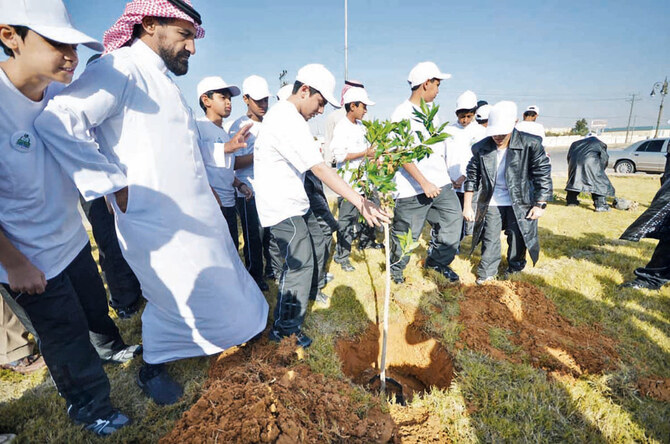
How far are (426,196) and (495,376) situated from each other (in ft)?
6.05

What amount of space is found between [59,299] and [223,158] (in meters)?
1.27

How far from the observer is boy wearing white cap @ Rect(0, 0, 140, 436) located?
1.29 metres

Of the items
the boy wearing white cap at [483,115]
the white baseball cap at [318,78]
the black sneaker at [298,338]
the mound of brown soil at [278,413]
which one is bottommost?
the black sneaker at [298,338]

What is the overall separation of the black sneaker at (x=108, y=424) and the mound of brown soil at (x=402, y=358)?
1.53 meters

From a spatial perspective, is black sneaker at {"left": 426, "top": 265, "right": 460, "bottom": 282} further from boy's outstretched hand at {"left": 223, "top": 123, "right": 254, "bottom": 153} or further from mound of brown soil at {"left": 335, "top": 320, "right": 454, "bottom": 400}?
boy's outstretched hand at {"left": 223, "top": 123, "right": 254, "bottom": 153}

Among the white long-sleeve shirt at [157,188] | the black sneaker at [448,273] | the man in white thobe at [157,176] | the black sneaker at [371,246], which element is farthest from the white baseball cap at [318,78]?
the black sneaker at [371,246]

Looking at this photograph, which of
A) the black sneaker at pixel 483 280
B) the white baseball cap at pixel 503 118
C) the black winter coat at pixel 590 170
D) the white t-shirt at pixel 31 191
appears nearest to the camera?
the white t-shirt at pixel 31 191

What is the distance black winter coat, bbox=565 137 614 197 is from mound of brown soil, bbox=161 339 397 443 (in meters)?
7.62

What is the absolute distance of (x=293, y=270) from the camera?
2479 millimetres

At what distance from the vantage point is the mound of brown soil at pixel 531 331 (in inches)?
95.8

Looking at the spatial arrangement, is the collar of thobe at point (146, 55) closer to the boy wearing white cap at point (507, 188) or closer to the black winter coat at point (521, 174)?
the boy wearing white cap at point (507, 188)

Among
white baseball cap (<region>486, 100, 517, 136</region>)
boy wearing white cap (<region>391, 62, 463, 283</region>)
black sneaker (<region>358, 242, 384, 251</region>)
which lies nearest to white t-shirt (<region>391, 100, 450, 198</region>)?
boy wearing white cap (<region>391, 62, 463, 283</region>)

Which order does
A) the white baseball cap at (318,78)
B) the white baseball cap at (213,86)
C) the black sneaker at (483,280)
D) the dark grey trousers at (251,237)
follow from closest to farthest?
the white baseball cap at (318,78) → the white baseball cap at (213,86) → the dark grey trousers at (251,237) → the black sneaker at (483,280)

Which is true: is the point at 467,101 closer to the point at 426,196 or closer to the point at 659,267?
the point at 426,196
